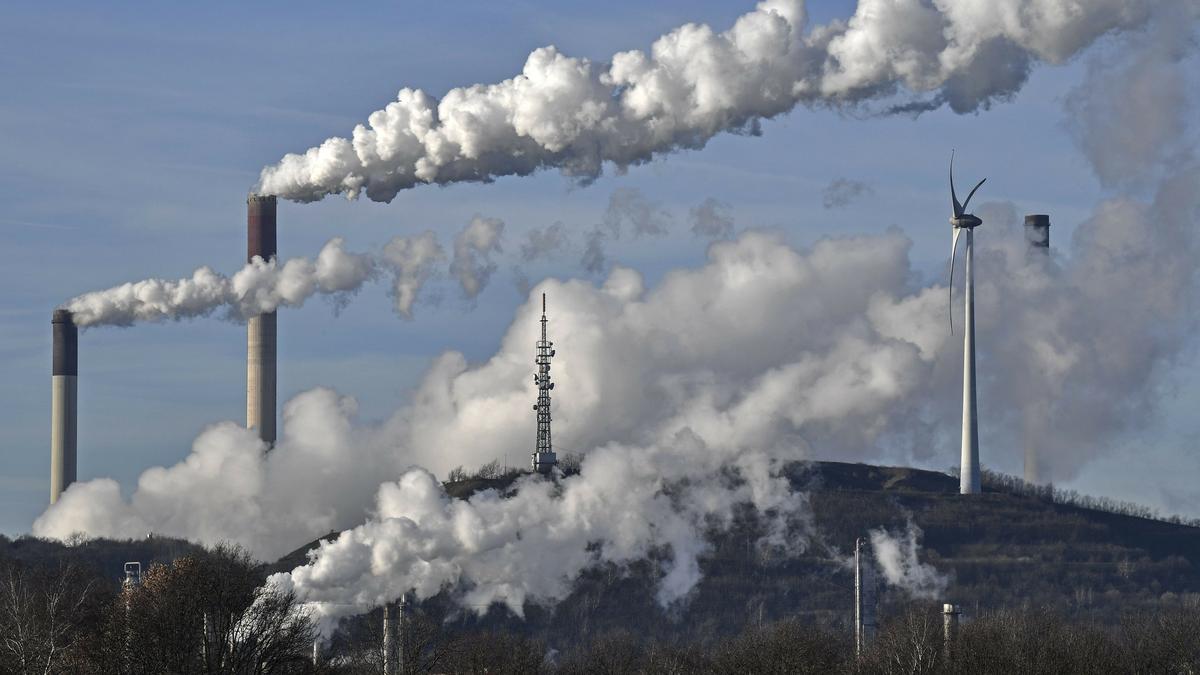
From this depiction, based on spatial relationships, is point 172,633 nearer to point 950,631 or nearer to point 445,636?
point 950,631

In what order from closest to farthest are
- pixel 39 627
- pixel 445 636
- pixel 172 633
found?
1. pixel 172 633
2. pixel 39 627
3. pixel 445 636

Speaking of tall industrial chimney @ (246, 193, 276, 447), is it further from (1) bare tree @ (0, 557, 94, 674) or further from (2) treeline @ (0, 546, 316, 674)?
(2) treeline @ (0, 546, 316, 674)

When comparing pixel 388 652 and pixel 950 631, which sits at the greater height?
pixel 950 631

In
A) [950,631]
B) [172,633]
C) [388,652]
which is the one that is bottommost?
[388,652]

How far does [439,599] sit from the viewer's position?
17938cm

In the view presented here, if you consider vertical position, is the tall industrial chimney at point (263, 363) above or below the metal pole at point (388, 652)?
above

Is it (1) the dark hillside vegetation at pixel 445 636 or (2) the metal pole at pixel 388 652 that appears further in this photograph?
(2) the metal pole at pixel 388 652

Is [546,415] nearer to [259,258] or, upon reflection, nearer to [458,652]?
[259,258]

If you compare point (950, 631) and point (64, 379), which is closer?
point (950, 631)

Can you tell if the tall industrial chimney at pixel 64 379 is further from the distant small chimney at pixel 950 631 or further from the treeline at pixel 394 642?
the distant small chimney at pixel 950 631

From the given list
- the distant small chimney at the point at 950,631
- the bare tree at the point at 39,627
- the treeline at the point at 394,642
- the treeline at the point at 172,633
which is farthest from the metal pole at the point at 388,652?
the distant small chimney at the point at 950,631

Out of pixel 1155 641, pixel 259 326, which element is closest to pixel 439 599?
pixel 259 326

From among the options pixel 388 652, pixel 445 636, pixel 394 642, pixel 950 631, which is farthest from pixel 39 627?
pixel 445 636

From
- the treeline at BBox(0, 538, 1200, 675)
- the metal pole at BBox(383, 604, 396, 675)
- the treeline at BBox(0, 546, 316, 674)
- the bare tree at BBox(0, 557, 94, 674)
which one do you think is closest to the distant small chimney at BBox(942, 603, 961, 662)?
the treeline at BBox(0, 538, 1200, 675)
